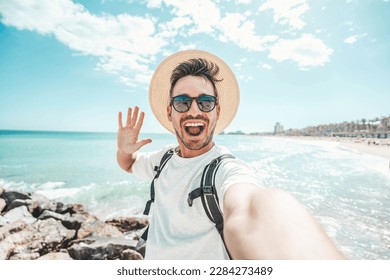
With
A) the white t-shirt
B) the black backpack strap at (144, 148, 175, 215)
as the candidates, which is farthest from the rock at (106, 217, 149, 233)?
the white t-shirt

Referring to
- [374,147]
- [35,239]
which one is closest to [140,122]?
[35,239]

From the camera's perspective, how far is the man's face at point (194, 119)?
1511mm

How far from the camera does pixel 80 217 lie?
5.53m

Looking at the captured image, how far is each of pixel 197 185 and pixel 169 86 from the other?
3.41 feet

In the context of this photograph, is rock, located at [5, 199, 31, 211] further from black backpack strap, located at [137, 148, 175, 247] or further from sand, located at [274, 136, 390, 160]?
sand, located at [274, 136, 390, 160]

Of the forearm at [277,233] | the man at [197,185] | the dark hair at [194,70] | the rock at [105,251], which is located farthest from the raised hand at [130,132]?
the rock at [105,251]

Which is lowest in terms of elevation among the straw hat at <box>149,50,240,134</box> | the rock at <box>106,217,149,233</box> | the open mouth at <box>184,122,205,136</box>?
the rock at <box>106,217,149,233</box>

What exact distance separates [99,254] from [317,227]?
3.83 m

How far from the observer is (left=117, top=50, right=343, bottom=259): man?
811mm

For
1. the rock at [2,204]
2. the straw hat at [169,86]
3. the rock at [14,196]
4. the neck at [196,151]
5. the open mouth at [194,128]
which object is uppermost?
the straw hat at [169,86]

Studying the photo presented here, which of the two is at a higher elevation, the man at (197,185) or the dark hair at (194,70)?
the dark hair at (194,70)

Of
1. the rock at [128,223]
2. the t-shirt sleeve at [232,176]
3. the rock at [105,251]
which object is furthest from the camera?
the rock at [128,223]

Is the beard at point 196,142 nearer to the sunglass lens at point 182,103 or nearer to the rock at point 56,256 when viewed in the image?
the sunglass lens at point 182,103

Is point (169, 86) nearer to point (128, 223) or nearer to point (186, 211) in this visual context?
point (186, 211)
